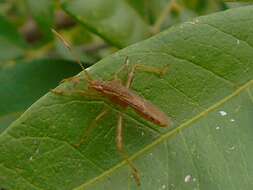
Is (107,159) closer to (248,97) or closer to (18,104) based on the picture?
(248,97)

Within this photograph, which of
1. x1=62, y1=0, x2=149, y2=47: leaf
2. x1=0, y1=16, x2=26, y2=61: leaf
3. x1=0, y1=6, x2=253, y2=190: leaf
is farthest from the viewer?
x1=0, y1=16, x2=26, y2=61: leaf

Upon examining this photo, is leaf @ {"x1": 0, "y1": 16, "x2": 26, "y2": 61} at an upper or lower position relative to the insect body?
lower

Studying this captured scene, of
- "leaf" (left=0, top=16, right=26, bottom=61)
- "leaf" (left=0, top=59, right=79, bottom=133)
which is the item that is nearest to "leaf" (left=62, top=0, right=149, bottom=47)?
"leaf" (left=0, top=59, right=79, bottom=133)

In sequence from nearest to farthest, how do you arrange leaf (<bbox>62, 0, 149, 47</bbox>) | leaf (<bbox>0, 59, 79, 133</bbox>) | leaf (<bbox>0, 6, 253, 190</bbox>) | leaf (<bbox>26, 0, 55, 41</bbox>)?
leaf (<bbox>0, 6, 253, 190</bbox>), leaf (<bbox>62, 0, 149, 47</bbox>), leaf (<bbox>0, 59, 79, 133</bbox>), leaf (<bbox>26, 0, 55, 41</bbox>)

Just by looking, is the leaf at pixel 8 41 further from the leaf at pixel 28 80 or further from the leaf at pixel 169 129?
the leaf at pixel 169 129

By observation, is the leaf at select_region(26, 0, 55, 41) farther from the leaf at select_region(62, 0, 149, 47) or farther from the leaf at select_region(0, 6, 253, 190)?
the leaf at select_region(0, 6, 253, 190)

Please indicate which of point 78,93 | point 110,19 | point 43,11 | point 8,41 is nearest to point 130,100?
point 78,93

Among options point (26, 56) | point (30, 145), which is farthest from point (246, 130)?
point (26, 56)

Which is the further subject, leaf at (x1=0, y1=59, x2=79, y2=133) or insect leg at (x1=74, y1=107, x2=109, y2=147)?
leaf at (x1=0, y1=59, x2=79, y2=133)
